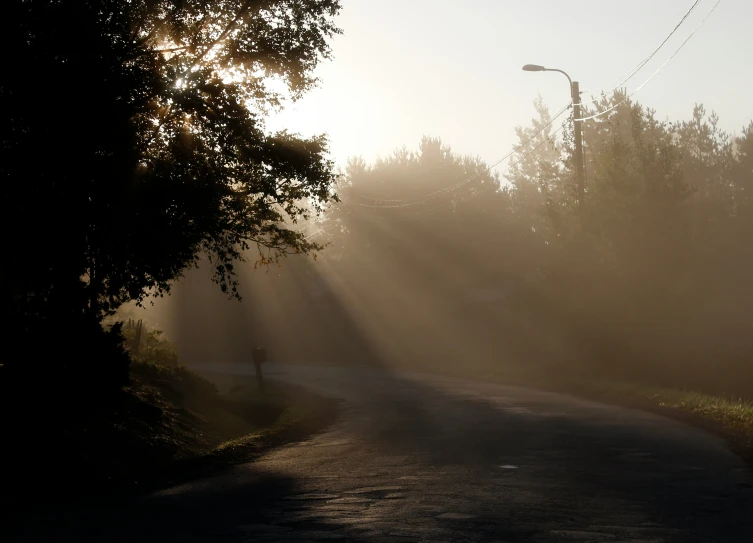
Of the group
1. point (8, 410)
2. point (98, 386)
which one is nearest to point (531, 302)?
point (98, 386)

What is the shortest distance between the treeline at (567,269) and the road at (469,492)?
13808 millimetres

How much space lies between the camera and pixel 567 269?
33656 millimetres

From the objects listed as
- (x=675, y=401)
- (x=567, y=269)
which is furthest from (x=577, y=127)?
(x=675, y=401)

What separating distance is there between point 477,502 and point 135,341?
79.1ft

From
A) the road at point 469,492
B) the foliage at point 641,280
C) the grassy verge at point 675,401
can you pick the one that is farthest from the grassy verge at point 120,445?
the foliage at point 641,280

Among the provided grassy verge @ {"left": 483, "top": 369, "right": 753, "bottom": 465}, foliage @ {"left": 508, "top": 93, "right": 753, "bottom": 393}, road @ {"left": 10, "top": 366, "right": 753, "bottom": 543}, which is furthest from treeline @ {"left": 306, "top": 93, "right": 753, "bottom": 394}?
road @ {"left": 10, "top": 366, "right": 753, "bottom": 543}

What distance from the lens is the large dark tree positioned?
Result: 595 inches

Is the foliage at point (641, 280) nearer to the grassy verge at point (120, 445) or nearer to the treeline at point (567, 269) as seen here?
the treeline at point (567, 269)

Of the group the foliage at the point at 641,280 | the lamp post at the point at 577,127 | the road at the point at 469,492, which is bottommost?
the road at the point at 469,492

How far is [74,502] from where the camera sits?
11.1 m

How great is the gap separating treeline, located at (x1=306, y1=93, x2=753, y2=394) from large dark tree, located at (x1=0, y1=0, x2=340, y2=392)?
51.5 ft

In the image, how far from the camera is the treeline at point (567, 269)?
103ft

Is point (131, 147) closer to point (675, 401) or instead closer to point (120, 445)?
point (120, 445)

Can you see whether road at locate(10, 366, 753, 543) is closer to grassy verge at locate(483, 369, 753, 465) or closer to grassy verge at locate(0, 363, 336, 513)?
grassy verge at locate(483, 369, 753, 465)
